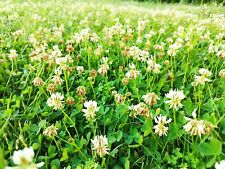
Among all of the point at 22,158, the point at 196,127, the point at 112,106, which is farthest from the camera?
the point at 112,106

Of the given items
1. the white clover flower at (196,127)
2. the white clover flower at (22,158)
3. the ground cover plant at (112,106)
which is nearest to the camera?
the white clover flower at (22,158)

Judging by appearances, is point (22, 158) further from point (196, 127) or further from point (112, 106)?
point (112, 106)

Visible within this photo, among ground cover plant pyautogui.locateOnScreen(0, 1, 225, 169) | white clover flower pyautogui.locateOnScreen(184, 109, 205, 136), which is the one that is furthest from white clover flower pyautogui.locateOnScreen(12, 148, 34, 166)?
white clover flower pyautogui.locateOnScreen(184, 109, 205, 136)

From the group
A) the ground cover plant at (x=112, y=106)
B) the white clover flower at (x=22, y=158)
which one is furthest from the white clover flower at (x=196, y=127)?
the white clover flower at (x=22, y=158)

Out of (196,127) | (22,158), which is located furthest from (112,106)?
(22,158)

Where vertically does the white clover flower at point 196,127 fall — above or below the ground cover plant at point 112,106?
above

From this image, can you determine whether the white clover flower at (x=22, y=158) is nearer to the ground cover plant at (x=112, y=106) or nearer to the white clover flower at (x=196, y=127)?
the ground cover plant at (x=112, y=106)

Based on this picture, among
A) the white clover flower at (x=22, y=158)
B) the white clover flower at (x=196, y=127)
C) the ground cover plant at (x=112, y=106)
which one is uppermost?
the white clover flower at (x=22, y=158)

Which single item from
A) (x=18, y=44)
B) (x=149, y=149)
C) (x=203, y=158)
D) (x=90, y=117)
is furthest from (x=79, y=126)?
(x=18, y=44)
